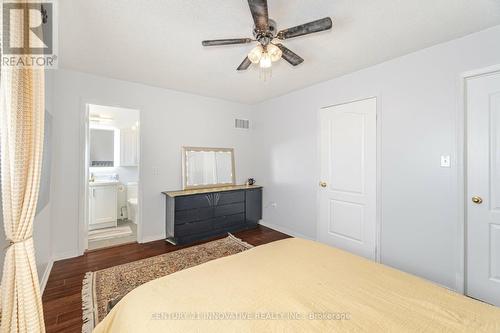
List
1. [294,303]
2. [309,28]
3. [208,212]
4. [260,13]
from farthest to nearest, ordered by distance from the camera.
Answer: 1. [208,212]
2. [309,28]
3. [260,13]
4. [294,303]

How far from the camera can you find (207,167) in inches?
162

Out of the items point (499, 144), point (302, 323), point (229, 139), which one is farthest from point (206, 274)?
point (229, 139)

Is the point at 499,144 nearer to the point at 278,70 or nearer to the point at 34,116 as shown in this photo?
the point at 278,70

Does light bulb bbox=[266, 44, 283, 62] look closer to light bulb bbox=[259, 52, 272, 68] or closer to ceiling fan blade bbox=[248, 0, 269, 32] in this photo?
light bulb bbox=[259, 52, 272, 68]

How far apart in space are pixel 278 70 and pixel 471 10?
71.7 inches

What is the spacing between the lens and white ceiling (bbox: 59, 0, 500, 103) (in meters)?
1.71

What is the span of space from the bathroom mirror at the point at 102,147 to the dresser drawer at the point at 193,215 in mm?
2528

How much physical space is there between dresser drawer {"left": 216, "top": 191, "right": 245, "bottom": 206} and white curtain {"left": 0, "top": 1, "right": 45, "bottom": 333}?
8.93ft

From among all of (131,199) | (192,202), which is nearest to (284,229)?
(192,202)

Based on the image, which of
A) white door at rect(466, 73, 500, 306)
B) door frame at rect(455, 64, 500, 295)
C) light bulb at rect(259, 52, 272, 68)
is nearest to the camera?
light bulb at rect(259, 52, 272, 68)

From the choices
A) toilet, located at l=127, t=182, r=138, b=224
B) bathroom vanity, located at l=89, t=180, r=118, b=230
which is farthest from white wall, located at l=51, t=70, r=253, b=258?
toilet, located at l=127, t=182, r=138, b=224

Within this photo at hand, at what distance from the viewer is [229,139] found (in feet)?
14.5

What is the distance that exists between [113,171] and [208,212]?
2685mm

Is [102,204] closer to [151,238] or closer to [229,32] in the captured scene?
[151,238]
